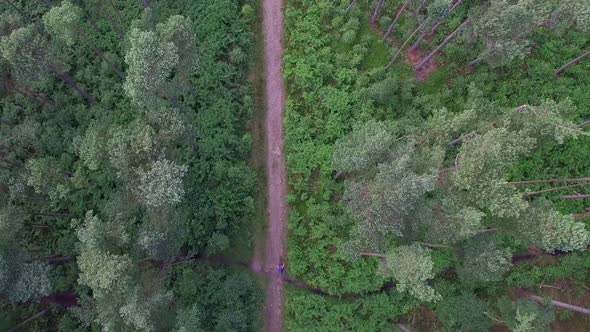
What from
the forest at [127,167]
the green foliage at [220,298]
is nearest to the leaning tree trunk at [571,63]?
the forest at [127,167]

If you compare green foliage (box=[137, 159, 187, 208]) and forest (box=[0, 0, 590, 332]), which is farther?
forest (box=[0, 0, 590, 332])

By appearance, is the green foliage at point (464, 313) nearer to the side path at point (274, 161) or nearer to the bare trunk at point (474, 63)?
the side path at point (274, 161)

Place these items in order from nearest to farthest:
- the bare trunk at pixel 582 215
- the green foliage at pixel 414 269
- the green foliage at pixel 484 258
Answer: the green foliage at pixel 414 269 < the green foliage at pixel 484 258 < the bare trunk at pixel 582 215

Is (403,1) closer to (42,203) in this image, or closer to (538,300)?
(538,300)

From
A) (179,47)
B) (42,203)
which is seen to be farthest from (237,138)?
(42,203)

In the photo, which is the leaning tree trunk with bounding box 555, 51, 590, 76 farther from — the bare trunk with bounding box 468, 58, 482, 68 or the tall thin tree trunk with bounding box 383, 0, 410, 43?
the tall thin tree trunk with bounding box 383, 0, 410, 43

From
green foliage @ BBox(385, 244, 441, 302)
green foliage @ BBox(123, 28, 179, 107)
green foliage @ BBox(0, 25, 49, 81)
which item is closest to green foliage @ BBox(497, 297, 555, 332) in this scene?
green foliage @ BBox(385, 244, 441, 302)
